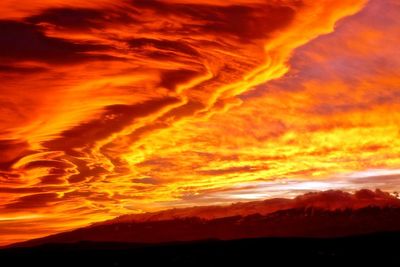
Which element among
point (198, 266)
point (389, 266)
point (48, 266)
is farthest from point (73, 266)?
point (389, 266)

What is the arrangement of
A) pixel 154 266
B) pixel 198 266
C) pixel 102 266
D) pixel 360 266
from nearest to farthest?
pixel 360 266
pixel 198 266
pixel 154 266
pixel 102 266

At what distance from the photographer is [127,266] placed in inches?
3118

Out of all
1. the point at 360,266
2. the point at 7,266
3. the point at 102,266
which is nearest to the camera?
the point at 360,266

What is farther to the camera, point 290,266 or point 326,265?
point 290,266

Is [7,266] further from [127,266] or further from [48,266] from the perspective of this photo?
[127,266]

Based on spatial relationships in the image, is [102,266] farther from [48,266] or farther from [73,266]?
[48,266]

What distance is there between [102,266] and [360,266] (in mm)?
42942

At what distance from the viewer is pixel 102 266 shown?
83.6 meters

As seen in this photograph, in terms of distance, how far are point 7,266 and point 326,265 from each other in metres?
58.8

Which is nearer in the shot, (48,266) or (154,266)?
(154,266)

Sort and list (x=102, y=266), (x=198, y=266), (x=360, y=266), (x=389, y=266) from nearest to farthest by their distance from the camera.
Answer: (x=389, y=266) < (x=360, y=266) < (x=198, y=266) < (x=102, y=266)

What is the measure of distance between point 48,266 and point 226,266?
37563 millimetres

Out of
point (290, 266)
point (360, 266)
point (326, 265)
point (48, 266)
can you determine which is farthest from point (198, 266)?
point (48, 266)

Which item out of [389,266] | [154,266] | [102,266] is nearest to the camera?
[389,266]
